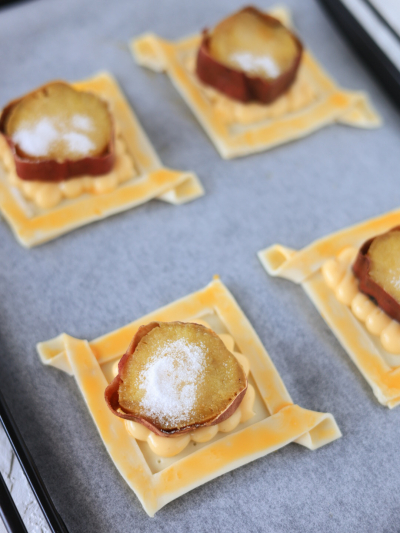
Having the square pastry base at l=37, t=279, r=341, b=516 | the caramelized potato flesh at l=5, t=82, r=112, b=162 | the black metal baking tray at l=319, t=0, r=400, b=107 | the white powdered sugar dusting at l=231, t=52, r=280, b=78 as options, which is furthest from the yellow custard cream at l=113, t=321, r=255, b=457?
the black metal baking tray at l=319, t=0, r=400, b=107

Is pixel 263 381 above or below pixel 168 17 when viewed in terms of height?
below

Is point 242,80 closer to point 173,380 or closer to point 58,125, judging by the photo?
point 58,125

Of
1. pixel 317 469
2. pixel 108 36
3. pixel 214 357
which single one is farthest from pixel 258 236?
pixel 108 36

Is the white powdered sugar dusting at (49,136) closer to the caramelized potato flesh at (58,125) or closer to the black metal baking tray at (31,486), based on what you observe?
the caramelized potato flesh at (58,125)

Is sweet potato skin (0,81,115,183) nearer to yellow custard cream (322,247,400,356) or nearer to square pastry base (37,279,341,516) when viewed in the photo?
square pastry base (37,279,341,516)

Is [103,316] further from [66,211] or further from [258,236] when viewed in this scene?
[258,236]

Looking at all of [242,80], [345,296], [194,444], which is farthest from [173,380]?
[242,80]
